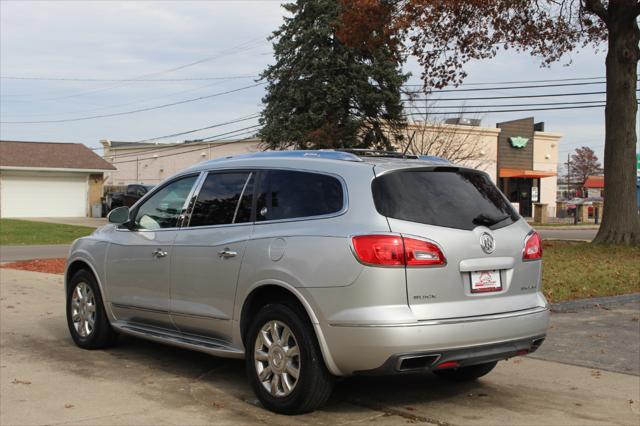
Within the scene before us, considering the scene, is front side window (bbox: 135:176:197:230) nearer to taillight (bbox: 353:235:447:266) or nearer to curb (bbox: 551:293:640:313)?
taillight (bbox: 353:235:447:266)

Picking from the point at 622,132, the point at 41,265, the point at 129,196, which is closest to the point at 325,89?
the point at 129,196

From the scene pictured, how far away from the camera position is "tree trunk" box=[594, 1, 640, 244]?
19.4 m

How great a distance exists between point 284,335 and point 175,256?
1.52 m

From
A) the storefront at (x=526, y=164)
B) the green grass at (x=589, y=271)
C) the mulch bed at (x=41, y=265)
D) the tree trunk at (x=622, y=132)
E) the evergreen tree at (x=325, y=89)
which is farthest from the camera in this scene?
the storefront at (x=526, y=164)

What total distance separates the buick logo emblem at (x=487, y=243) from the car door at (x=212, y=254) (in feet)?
5.77

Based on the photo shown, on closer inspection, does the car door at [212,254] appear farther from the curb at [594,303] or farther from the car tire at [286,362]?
the curb at [594,303]

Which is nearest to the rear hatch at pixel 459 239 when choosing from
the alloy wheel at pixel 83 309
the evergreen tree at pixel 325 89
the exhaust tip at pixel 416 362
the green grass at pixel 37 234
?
the exhaust tip at pixel 416 362

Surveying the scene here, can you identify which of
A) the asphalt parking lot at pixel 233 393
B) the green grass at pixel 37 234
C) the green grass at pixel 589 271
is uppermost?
the green grass at pixel 589 271

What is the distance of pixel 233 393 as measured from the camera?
6.06m

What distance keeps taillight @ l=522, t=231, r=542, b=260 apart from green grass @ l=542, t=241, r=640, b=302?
5078 millimetres

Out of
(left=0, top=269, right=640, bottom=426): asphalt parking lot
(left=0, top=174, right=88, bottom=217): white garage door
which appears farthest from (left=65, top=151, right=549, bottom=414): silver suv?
(left=0, top=174, right=88, bottom=217): white garage door

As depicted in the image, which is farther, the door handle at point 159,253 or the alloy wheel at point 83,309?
the alloy wheel at point 83,309

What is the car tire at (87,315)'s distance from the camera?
7539 millimetres

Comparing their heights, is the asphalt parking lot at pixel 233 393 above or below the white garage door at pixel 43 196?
below
